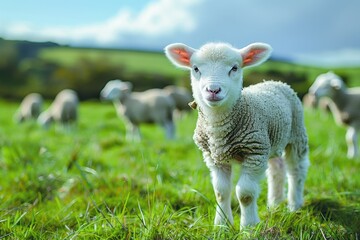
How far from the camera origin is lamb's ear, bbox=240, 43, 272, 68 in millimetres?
3396

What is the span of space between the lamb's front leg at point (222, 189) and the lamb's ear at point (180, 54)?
0.85 m

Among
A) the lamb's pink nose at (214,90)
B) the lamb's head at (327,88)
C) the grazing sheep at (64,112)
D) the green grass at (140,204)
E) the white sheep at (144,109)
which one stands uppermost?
the lamb's pink nose at (214,90)

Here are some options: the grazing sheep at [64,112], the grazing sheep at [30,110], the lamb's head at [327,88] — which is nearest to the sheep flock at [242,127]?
the lamb's head at [327,88]

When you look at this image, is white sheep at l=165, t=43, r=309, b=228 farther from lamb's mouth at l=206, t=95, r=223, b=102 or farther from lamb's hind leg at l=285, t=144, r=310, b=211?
lamb's hind leg at l=285, t=144, r=310, b=211

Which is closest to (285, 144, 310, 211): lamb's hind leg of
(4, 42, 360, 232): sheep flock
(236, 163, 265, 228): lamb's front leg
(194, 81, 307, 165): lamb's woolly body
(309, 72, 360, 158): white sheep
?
(4, 42, 360, 232): sheep flock

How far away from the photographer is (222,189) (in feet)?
11.1

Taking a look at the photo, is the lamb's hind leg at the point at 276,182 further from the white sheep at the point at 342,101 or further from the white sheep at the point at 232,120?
the white sheep at the point at 342,101

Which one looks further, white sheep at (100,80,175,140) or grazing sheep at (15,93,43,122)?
grazing sheep at (15,93,43,122)

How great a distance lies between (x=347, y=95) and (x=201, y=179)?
5776 mm

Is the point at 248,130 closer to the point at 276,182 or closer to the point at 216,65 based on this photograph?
the point at 216,65

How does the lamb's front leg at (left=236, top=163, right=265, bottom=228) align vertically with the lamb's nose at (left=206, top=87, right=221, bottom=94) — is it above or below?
below

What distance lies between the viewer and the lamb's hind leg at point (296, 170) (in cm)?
395

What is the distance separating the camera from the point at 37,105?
21703mm

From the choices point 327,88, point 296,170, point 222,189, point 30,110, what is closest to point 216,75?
point 222,189
